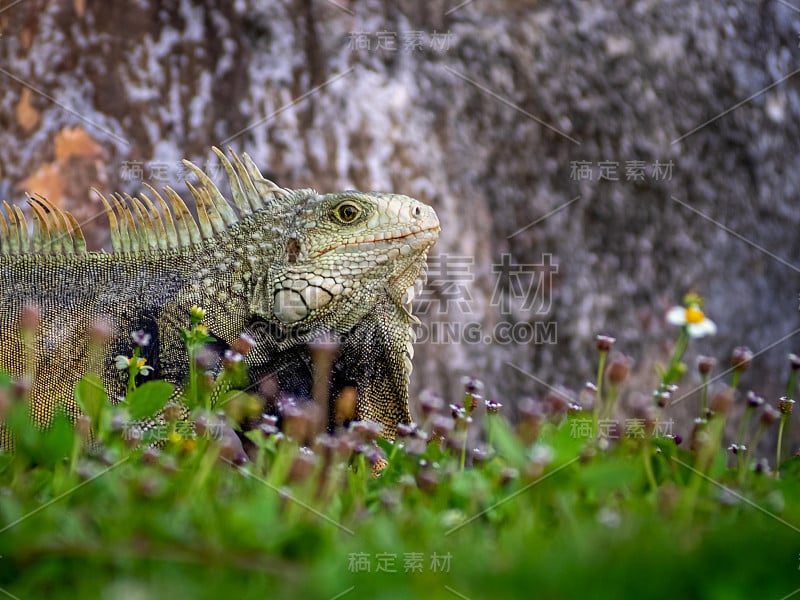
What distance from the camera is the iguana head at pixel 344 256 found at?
9.69ft

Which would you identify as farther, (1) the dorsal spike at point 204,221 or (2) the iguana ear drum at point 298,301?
(1) the dorsal spike at point 204,221

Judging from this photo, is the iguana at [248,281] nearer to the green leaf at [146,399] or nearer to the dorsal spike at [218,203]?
the dorsal spike at [218,203]

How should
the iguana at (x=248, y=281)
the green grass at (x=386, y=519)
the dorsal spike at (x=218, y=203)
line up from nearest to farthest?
the green grass at (x=386, y=519)
the iguana at (x=248, y=281)
the dorsal spike at (x=218, y=203)

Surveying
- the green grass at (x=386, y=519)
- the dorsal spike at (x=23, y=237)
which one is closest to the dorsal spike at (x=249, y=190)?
the dorsal spike at (x=23, y=237)

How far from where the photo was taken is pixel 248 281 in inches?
118

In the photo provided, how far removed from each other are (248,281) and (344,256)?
35 centimetres

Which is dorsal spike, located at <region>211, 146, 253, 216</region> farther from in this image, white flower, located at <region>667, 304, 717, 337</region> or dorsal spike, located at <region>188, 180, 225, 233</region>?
white flower, located at <region>667, 304, 717, 337</region>

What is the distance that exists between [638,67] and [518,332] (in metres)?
2.20

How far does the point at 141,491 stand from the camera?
1409mm

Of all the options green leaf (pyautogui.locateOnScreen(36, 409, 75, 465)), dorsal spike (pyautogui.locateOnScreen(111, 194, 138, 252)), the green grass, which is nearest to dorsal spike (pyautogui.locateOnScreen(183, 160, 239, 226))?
dorsal spike (pyautogui.locateOnScreen(111, 194, 138, 252))

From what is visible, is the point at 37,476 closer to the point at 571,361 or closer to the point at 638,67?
the point at 571,361

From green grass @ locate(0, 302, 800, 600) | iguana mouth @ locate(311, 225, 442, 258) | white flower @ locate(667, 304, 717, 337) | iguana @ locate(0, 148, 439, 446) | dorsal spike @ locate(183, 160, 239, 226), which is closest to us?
green grass @ locate(0, 302, 800, 600)

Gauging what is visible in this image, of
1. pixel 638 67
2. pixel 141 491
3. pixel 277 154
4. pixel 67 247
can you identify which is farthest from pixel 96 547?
pixel 638 67

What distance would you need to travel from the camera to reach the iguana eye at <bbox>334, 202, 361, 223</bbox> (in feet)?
9.97
